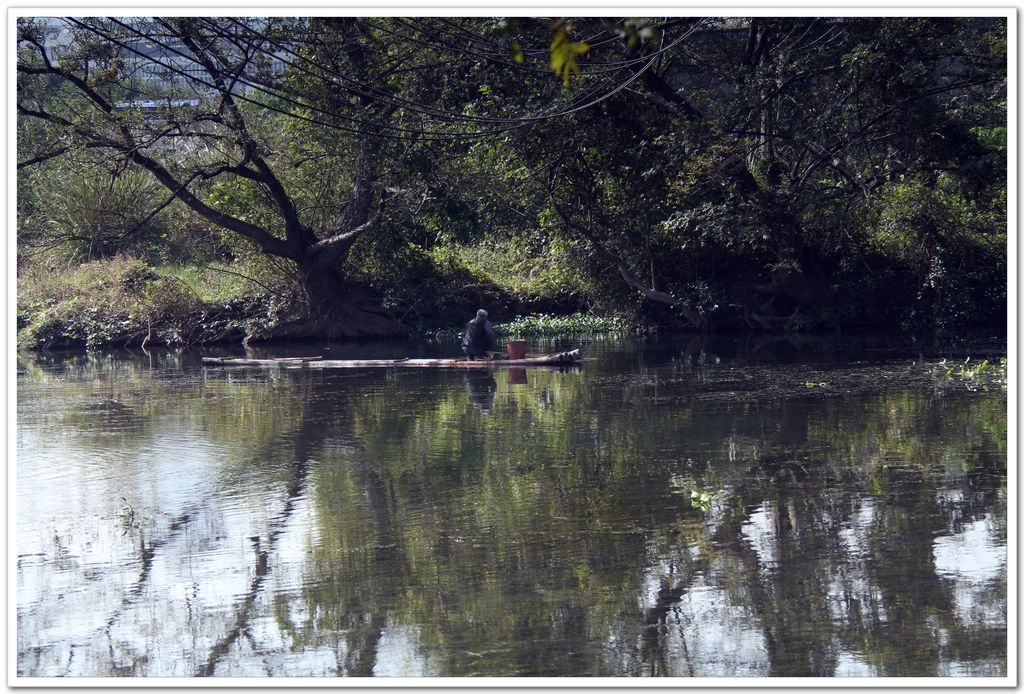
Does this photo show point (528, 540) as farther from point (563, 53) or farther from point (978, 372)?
point (978, 372)

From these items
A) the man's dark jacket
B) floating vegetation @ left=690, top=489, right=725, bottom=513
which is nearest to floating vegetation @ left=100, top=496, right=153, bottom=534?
floating vegetation @ left=690, top=489, right=725, bottom=513

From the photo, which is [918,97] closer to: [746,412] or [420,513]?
[746,412]

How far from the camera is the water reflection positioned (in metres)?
5.82

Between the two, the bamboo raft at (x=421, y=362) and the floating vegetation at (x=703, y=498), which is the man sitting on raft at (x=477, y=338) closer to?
the bamboo raft at (x=421, y=362)

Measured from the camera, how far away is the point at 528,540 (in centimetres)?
787

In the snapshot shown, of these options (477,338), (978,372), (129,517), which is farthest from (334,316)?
(129,517)

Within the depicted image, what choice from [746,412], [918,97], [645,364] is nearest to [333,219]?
[645,364]

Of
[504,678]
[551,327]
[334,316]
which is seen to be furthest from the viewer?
[551,327]

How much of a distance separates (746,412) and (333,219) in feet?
55.6

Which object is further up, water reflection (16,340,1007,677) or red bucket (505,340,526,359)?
red bucket (505,340,526,359)

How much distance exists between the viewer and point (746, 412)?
1357 cm

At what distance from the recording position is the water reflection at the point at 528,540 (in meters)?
5.82

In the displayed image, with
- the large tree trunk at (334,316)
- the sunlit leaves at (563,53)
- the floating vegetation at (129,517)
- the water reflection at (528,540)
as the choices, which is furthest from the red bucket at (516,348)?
the sunlit leaves at (563,53)

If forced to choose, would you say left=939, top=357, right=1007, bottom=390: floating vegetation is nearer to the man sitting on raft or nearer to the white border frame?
the white border frame
